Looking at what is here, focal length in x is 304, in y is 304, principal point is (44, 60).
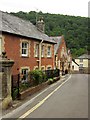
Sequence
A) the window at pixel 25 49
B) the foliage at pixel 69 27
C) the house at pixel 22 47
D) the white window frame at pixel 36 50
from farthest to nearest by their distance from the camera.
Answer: the foliage at pixel 69 27 < the white window frame at pixel 36 50 < the window at pixel 25 49 < the house at pixel 22 47

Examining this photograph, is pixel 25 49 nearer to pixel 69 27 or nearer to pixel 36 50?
pixel 36 50

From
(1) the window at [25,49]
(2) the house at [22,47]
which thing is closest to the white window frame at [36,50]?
(2) the house at [22,47]

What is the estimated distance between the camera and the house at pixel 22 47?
84.5 ft

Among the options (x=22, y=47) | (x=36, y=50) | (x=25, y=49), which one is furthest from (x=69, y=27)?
(x=22, y=47)

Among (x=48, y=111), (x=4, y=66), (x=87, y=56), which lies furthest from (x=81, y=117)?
→ (x=87, y=56)

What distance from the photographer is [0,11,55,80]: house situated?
2577 cm

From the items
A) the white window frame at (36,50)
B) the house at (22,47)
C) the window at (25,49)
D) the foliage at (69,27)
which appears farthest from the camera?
the foliage at (69,27)

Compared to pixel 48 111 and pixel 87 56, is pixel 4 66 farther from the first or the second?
pixel 87 56

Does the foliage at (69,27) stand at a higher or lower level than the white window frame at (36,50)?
higher

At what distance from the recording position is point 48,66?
39.3 metres

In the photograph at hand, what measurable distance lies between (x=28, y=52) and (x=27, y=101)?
14.9 m

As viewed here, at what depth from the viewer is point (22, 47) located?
96.5 ft

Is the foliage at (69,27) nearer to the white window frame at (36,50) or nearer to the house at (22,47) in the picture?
the house at (22,47)

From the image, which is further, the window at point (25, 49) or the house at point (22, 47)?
the window at point (25, 49)
